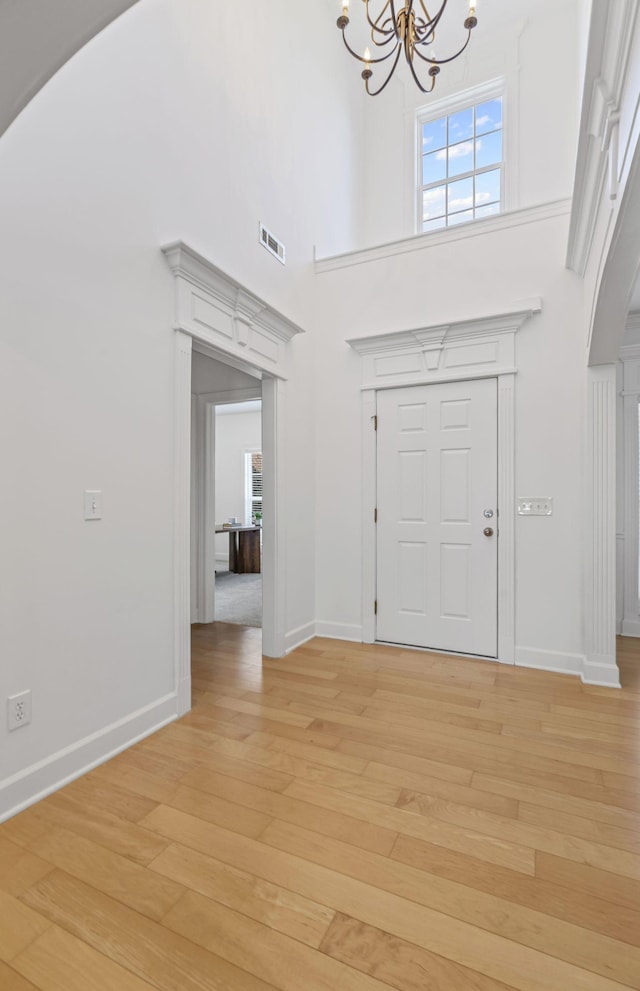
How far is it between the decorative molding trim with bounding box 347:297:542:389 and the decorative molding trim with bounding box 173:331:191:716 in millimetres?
1733

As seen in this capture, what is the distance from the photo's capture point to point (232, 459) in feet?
31.6

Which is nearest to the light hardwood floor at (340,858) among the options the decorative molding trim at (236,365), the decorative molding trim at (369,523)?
the decorative molding trim at (236,365)

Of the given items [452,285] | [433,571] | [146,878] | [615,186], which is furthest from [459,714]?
[452,285]

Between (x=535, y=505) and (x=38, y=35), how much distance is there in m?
3.29

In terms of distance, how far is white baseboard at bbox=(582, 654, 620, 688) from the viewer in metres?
2.95

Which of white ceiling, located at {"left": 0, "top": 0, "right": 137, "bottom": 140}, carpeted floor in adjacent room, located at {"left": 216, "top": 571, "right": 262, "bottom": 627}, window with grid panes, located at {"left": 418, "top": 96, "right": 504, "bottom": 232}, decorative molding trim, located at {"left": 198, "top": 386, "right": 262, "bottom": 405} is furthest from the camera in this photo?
window with grid panes, located at {"left": 418, "top": 96, "right": 504, "bottom": 232}

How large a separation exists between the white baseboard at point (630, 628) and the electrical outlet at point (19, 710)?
15.0 feet

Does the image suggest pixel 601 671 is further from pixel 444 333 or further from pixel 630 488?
pixel 444 333

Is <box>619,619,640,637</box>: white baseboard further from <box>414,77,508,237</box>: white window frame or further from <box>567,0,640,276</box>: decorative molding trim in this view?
<box>414,77,508,237</box>: white window frame

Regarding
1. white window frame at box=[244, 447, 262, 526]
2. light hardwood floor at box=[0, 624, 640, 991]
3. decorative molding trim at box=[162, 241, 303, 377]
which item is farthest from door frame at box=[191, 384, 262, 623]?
white window frame at box=[244, 447, 262, 526]

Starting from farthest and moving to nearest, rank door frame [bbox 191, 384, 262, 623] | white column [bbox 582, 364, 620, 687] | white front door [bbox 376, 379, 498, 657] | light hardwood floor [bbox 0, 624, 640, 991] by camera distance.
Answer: door frame [bbox 191, 384, 262, 623]
white front door [bbox 376, 379, 498, 657]
white column [bbox 582, 364, 620, 687]
light hardwood floor [bbox 0, 624, 640, 991]

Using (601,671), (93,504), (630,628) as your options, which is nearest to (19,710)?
(93,504)

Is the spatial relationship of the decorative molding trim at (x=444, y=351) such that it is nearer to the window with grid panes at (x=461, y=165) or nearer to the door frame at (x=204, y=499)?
the door frame at (x=204, y=499)

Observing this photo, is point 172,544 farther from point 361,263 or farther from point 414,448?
point 361,263
